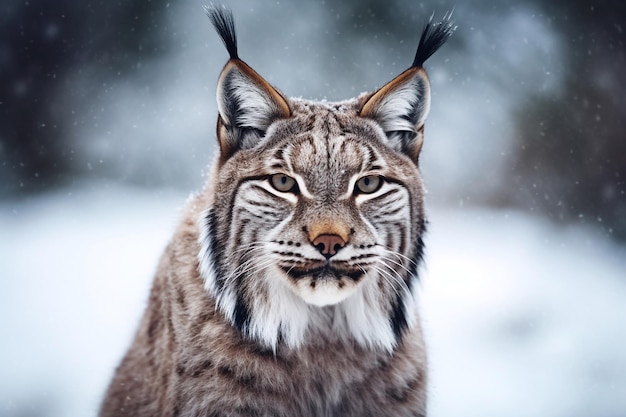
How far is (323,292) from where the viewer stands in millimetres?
2684

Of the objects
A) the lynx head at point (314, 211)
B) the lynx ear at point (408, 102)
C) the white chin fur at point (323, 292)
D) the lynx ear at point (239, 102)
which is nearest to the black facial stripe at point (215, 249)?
the lynx head at point (314, 211)

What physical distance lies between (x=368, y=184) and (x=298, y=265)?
1.44 ft

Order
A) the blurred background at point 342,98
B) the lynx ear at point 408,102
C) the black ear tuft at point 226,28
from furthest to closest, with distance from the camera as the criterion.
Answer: the blurred background at point 342,98 < the lynx ear at point 408,102 < the black ear tuft at point 226,28

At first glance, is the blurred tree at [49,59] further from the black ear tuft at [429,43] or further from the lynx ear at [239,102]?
the black ear tuft at [429,43]

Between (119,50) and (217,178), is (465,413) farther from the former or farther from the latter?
(119,50)

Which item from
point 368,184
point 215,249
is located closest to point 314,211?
point 368,184

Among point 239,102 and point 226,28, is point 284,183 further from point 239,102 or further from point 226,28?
point 226,28

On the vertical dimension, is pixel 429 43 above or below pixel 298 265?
above

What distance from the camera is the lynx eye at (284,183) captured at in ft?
9.25

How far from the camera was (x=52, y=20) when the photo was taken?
26.2ft

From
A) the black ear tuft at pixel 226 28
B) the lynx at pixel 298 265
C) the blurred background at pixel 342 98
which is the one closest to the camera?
the lynx at pixel 298 265

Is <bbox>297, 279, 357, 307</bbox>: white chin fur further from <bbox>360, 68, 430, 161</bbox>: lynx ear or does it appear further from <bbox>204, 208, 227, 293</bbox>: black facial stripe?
<bbox>360, 68, 430, 161</bbox>: lynx ear

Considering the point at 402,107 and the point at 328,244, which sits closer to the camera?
the point at 328,244

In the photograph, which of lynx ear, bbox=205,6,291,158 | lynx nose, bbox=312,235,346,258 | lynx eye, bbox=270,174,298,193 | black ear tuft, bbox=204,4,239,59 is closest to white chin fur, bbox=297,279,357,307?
lynx nose, bbox=312,235,346,258
